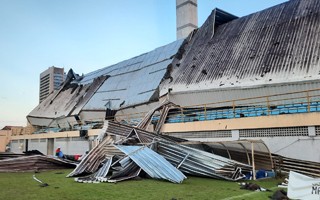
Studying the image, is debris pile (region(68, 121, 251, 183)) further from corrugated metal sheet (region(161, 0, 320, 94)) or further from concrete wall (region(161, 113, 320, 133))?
corrugated metal sheet (region(161, 0, 320, 94))

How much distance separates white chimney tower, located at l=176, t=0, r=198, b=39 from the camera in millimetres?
46531

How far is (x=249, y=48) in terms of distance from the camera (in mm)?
18625

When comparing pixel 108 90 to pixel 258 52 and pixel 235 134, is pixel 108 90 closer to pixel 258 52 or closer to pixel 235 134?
pixel 258 52

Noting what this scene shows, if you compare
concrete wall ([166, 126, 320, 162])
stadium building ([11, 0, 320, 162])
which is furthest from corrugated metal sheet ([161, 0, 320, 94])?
concrete wall ([166, 126, 320, 162])

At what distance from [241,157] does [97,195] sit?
7256 millimetres

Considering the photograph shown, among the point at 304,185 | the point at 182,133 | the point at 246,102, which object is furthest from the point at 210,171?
the point at 246,102

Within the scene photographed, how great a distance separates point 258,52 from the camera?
Answer: 17766 millimetres

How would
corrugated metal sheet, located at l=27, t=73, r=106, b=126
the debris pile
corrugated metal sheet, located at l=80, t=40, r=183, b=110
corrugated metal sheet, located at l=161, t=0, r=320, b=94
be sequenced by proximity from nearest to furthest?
the debris pile
corrugated metal sheet, located at l=161, t=0, r=320, b=94
corrugated metal sheet, located at l=80, t=40, r=183, b=110
corrugated metal sheet, located at l=27, t=73, r=106, b=126

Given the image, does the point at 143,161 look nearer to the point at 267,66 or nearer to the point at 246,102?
the point at 246,102

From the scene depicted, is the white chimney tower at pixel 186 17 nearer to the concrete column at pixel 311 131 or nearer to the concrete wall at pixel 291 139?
the concrete wall at pixel 291 139

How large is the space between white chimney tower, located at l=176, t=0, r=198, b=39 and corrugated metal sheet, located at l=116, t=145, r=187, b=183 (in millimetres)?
37802

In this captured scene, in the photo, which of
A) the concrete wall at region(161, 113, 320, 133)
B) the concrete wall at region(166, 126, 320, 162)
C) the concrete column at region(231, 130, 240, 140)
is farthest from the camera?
the concrete column at region(231, 130, 240, 140)

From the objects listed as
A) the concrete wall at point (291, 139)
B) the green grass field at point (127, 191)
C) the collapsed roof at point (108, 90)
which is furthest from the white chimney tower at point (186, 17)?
the green grass field at point (127, 191)

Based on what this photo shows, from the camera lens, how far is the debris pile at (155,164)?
9.48 m
